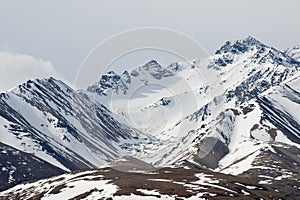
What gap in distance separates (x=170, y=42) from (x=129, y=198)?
268 feet

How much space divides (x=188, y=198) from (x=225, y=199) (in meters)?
12.2

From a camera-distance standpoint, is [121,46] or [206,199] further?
[206,199]

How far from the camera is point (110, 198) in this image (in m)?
200

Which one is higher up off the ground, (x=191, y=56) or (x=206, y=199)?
(x=191, y=56)

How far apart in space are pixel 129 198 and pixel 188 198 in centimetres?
1957

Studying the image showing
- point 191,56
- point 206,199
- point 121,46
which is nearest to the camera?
point 121,46

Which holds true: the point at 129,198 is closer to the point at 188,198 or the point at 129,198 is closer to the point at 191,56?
the point at 188,198

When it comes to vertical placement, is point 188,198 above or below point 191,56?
below

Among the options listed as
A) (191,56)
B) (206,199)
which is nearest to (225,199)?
(206,199)

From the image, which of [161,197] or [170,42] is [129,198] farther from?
[170,42]

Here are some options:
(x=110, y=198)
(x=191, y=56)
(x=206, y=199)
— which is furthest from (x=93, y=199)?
(x=191, y=56)

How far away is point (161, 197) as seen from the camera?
198875 millimetres

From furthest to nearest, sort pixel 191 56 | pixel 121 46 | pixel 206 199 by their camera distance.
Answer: pixel 206 199
pixel 191 56
pixel 121 46

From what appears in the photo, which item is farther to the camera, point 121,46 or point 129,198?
point 129,198
